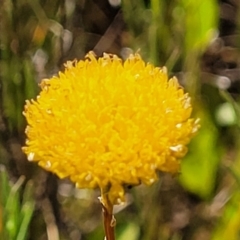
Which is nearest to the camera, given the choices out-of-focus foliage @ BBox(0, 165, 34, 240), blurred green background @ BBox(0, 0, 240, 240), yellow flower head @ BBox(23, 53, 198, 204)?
yellow flower head @ BBox(23, 53, 198, 204)

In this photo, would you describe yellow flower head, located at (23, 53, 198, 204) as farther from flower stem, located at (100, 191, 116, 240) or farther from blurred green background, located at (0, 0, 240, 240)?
blurred green background, located at (0, 0, 240, 240)

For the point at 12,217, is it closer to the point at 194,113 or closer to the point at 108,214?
the point at 108,214

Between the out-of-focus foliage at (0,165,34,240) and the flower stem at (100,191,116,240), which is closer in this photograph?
the flower stem at (100,191,116,240)

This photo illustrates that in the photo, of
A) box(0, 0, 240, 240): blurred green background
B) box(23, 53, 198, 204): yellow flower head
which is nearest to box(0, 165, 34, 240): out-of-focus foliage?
box(0, 0, 240, 240): blurred green background

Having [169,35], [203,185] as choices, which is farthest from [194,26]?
[203,185]

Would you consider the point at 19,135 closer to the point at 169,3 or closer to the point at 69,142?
the point at 169,3
